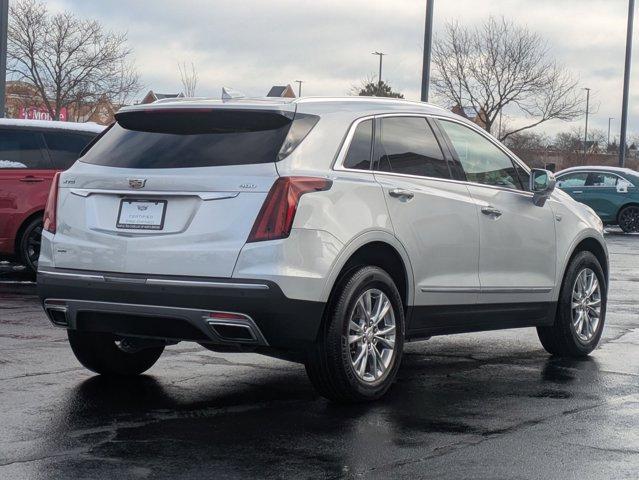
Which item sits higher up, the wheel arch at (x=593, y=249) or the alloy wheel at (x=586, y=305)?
the wheel arch at (x=593, y=249)

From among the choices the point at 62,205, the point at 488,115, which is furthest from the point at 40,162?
the point at 488,115

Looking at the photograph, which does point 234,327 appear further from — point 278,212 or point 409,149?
point 409,149

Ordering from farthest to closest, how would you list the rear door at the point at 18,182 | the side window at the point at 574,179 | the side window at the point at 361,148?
the side window at the point at 574,179 → the rear door at the point at 18,182 → the side window at the point at 361,148

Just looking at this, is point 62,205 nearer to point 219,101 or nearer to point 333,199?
point 219,101

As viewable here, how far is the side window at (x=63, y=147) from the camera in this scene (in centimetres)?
1390

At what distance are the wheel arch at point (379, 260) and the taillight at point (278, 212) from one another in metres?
0.39

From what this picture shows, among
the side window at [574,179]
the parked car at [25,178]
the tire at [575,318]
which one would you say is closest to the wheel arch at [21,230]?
the parked car at [25,178]

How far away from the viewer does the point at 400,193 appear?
7020mm

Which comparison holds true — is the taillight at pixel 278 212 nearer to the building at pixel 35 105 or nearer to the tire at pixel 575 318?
the tire at pixel 575 318

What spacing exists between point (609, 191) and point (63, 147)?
19142 mm

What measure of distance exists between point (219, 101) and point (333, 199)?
94cm

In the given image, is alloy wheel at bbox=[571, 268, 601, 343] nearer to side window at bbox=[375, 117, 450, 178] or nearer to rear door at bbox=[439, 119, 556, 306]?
rear door at bbox=[439, 119, 556, 306]

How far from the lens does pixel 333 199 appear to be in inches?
255

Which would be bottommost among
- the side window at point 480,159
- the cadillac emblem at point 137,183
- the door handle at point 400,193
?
the door handle at point 400,193
